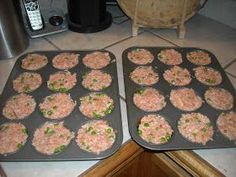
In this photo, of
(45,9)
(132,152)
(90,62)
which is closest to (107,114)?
(132,152)

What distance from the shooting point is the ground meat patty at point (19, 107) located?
0.72 meters

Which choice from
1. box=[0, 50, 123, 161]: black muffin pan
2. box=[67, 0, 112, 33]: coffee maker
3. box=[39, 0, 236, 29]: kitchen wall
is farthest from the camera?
box=[39, 0, 236, 29]: kitchen wall

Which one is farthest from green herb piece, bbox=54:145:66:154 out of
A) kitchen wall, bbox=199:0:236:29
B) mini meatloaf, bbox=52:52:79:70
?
kitchen wall, bbox=199:0:236:29

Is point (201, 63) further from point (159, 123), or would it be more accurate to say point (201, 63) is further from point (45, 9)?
point (45, 9)

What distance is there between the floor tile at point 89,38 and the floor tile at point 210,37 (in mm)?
147

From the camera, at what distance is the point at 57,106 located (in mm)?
751

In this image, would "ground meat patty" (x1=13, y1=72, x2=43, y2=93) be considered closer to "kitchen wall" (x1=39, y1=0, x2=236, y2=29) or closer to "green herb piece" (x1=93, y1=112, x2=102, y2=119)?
"green herb piece" (x1=93, y1=112, x2=102, y2=119)

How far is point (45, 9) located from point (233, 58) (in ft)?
2.63

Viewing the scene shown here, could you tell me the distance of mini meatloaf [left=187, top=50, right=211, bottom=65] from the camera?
0.90 metres

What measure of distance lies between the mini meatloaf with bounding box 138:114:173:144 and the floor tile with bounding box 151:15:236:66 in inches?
15.1

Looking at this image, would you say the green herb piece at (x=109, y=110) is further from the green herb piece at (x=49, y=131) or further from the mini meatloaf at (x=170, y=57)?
the mini meatloaf at (x=170, y=57)

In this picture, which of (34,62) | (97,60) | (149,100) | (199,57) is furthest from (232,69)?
(34,62)

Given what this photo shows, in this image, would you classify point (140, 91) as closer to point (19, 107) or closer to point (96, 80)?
point (96, 80)

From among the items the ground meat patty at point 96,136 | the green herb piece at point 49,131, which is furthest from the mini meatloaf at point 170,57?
the green herb piece at point 49,131
